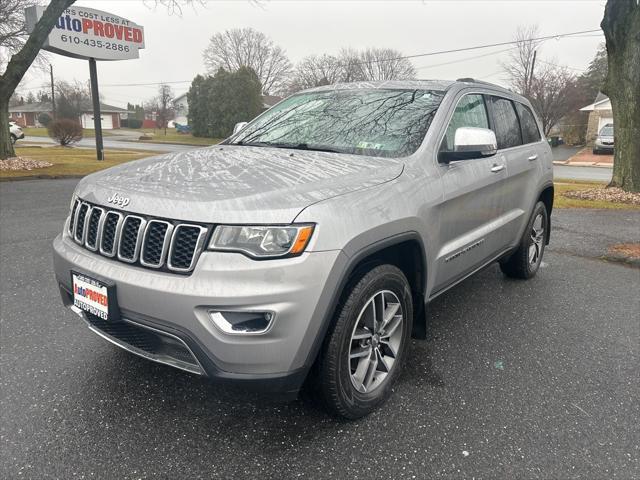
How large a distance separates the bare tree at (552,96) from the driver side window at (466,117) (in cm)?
3980

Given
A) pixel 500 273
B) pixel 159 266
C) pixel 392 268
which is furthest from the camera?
pixel 500 273

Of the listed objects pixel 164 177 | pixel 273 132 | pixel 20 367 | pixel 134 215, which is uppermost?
pixel 273 132

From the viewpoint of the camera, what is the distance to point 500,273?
5094mm

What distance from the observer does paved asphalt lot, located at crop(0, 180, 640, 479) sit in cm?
222

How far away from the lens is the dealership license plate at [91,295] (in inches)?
89.0

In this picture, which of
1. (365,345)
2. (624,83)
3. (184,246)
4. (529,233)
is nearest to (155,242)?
(184,246)

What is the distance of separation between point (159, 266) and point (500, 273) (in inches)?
155

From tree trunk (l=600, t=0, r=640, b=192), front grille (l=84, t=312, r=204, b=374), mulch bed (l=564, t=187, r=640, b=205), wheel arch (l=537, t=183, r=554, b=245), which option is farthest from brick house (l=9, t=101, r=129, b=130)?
front grille (l=84, t=312, r=204, b=374)

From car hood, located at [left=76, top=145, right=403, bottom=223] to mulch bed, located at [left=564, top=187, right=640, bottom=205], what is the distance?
9357 mm

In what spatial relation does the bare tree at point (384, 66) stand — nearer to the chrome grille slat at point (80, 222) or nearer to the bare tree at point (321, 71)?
the bare tree at point (321, 71)

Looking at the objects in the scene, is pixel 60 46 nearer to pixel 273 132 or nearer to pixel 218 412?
pixel 273 132

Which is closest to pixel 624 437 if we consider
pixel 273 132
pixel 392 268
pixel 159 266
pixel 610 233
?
pixel 392 268

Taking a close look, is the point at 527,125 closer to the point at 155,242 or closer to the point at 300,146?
the point at 300,146

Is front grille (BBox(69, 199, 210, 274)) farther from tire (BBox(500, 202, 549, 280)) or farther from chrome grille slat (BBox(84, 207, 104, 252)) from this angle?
tire (BBox(500, 202, 549, 280))
